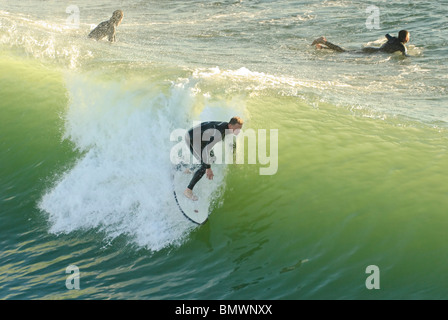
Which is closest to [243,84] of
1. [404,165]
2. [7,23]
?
[404,165]

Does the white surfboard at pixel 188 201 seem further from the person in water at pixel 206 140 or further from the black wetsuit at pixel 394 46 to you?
the black wetsuit at pixel 394 46

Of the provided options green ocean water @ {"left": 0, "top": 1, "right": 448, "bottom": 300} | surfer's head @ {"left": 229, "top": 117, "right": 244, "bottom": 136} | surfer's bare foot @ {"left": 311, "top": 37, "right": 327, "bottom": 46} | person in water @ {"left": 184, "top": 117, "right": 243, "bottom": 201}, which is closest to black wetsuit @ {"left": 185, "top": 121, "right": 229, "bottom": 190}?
person in water @ {"left": 184, "top": 117, "right": 243, "bottom": 201}

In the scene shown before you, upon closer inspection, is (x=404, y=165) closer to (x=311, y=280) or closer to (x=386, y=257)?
(x=386, y=257)

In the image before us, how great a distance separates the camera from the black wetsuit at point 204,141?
24.9 feet

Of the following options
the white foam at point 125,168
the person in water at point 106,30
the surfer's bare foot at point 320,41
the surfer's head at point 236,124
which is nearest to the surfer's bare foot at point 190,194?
the white foam at point 125,168

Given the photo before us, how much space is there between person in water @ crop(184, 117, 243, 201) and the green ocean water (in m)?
0.46

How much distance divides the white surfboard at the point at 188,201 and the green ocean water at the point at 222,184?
14 cm

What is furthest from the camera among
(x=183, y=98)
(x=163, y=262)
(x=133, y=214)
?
(x=183, y=98)

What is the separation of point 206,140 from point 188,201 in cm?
88

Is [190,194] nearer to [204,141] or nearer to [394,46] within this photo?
[204,141]

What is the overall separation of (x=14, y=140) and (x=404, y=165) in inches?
281

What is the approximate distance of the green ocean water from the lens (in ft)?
21.5

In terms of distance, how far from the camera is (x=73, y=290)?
661 cm

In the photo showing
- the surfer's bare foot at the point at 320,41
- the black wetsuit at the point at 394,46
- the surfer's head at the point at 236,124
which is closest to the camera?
the surfer's head at the point at 236,124
